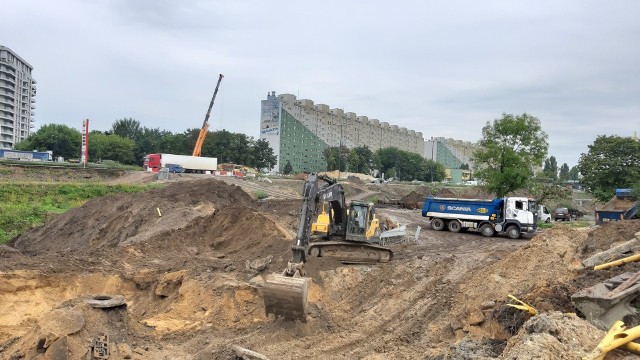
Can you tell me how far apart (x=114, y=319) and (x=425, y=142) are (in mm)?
140416

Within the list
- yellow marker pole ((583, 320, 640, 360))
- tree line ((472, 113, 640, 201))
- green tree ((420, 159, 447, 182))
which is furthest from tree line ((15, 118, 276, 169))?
yellow marker pole ((583, 320, 640, 360))

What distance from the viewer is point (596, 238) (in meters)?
14.9

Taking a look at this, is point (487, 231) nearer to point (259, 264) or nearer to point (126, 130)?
point (259, 264)

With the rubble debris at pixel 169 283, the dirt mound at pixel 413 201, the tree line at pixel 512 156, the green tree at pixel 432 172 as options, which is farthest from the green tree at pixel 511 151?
the green tree at pixel 432 172

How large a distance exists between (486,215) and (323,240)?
11.7 metres

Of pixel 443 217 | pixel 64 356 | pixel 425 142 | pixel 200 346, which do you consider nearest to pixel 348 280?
pixel 200 346

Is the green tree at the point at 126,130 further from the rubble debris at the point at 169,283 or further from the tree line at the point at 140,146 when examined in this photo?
the rubble debris at the point at 169,283

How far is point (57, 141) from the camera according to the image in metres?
68.5

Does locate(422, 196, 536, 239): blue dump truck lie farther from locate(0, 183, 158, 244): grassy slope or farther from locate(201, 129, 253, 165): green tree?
locate(201, 129, 253, 165): green tree

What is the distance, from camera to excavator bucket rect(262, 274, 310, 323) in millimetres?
9906

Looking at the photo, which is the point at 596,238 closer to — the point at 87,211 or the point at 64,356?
the point at 64,356

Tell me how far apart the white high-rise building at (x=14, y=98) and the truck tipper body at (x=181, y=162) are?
60262 millimetres

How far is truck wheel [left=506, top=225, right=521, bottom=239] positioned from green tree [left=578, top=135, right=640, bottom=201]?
20.7m

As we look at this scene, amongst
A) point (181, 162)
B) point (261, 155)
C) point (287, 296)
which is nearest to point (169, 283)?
point (287, 296)
